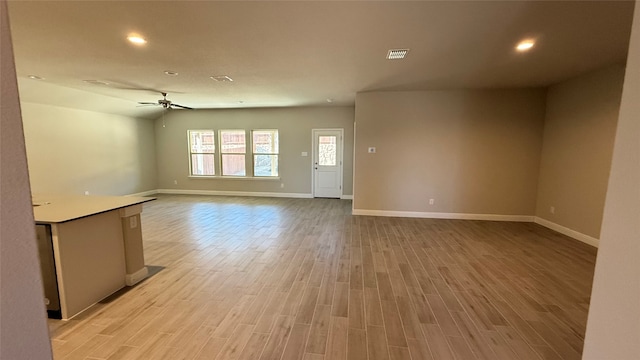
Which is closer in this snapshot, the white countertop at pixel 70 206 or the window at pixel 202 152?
the white countertop at pixel 70 206

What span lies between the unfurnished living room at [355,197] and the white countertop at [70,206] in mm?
39

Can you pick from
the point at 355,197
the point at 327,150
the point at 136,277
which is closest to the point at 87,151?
the point at 136,277

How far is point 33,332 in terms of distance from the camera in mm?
689

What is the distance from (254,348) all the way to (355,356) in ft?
2.38

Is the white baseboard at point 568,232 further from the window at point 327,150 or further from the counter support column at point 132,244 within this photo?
the counter support column at point 132,244

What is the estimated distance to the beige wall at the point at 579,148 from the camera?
383 cm

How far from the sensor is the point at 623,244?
0.94 meters

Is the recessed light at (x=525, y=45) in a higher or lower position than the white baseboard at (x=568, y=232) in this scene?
higher

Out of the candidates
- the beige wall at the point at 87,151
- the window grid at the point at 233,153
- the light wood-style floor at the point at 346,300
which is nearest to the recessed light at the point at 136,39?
the light wood-style floor at the point at 346,300

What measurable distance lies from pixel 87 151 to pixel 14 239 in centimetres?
796

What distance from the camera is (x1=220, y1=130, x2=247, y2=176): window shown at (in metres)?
8.32

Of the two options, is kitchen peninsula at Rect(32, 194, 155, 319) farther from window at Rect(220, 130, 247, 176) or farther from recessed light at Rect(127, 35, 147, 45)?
window at Rect(220, 130, 247, 176)

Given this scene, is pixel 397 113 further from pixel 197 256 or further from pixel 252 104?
pixel 197 256

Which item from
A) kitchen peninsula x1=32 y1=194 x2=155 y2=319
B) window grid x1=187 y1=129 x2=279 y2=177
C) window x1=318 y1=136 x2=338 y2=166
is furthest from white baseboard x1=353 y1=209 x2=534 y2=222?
kitchen peninsula x1=32 y1=194 x2=155 y2=319
